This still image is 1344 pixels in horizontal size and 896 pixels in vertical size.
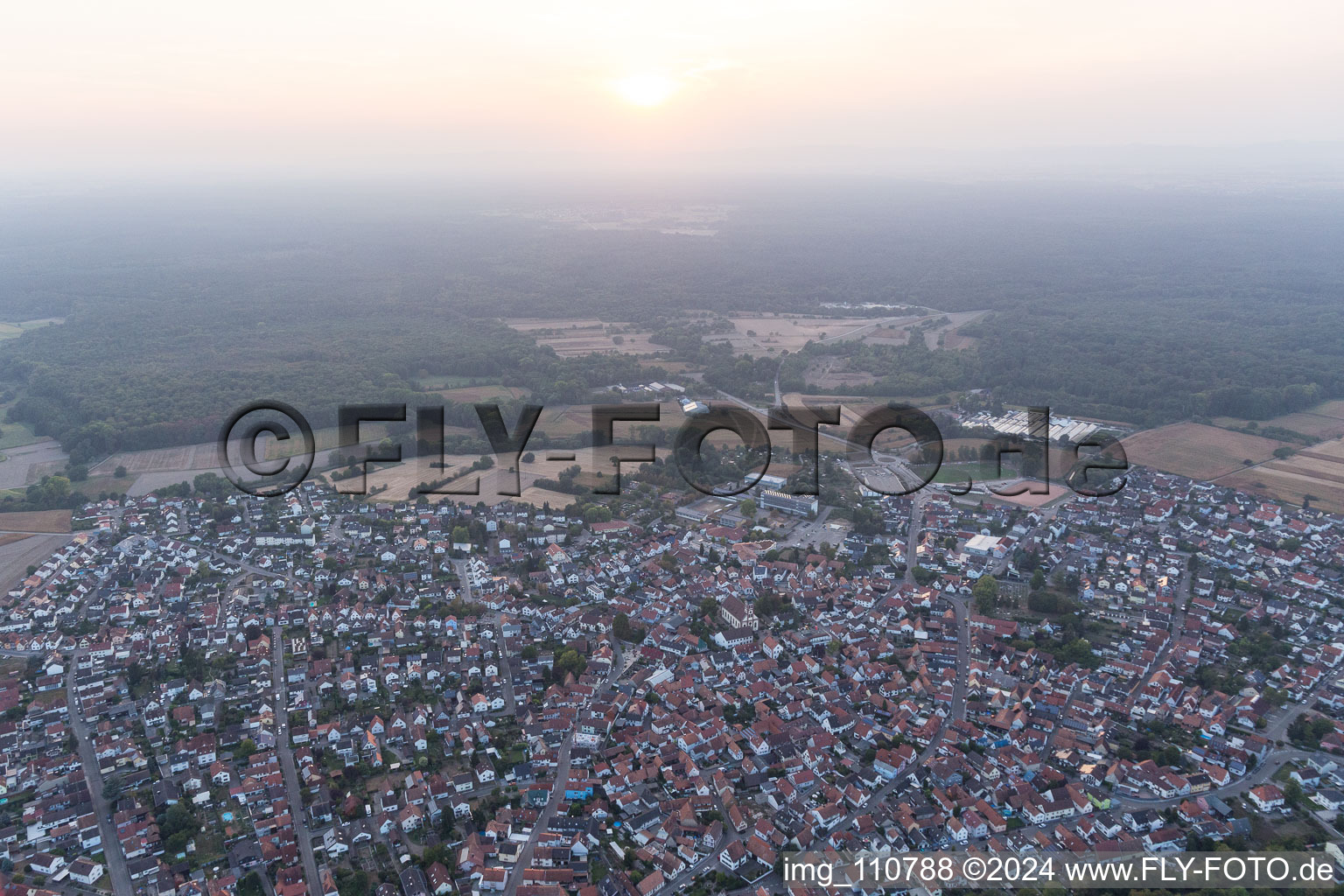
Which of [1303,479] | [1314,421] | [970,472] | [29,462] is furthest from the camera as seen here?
[1314,421]

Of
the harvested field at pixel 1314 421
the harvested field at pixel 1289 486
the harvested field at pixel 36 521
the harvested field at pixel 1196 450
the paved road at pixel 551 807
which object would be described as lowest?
the paved road at pixel 551 807

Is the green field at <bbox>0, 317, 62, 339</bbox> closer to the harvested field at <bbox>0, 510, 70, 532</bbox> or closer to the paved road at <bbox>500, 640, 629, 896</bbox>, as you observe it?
the harvested field at <bbox>0, 510, 70, 532</bbox>

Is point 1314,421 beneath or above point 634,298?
beneath

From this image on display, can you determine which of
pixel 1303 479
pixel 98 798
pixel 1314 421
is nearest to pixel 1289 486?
pixel 1303 479

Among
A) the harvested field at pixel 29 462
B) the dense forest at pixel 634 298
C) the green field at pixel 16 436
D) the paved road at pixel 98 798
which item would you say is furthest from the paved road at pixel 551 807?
the green field at pixel 16 436

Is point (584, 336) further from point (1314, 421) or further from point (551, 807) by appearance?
point (551, 807)

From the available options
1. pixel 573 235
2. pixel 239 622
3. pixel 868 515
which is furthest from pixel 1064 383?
pixel 573 235

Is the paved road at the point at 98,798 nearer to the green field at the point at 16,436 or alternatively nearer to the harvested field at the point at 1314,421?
the green field at the point at 16,436
